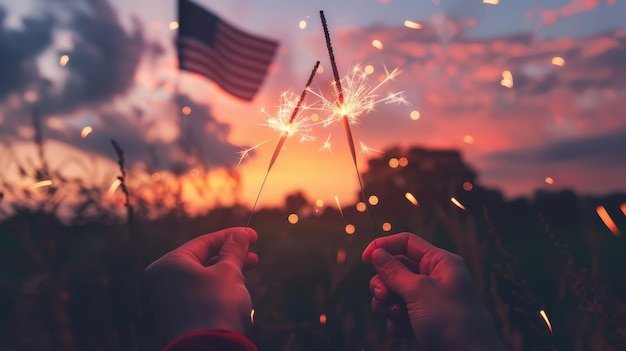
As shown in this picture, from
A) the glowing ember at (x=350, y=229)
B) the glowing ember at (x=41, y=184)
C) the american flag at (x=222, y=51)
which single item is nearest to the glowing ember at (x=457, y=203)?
the glowing ember at (x=350, y=229)

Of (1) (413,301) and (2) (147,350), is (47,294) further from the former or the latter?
(1) (413,301)

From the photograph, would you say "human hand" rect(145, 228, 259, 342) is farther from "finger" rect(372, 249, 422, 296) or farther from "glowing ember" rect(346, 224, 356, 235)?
"glowing ember" rect(346, 224, 356, 235)

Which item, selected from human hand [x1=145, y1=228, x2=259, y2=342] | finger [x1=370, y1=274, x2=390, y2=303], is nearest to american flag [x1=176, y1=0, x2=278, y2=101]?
finger [x1=370, y1=274, x2=390, y2=303]

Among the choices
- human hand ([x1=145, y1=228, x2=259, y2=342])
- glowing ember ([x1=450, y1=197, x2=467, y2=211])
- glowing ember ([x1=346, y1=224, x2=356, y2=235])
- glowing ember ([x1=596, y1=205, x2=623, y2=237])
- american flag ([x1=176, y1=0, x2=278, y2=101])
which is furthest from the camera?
american flag ([x1=176, y1=0, x2=278, y2=101])

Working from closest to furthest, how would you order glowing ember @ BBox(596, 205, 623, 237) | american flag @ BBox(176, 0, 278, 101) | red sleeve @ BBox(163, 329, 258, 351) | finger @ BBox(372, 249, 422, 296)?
red sleeve @ BBox(163, 329, 258, 351) < finger @ BBox(372, 249, 422, 296) < glowing ember @ BBox(596, 205, 623, 237) < american flag @ BBox(176, 0, 278, 101)

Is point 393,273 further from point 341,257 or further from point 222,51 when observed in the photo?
point 222,51

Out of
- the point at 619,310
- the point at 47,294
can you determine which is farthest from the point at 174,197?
the point at 619,310

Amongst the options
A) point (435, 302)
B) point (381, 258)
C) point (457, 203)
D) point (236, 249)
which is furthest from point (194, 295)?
point (457, 203)

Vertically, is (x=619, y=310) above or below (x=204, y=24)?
above
